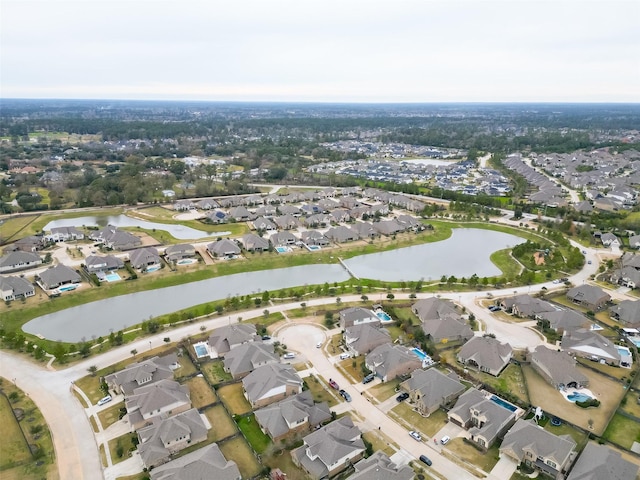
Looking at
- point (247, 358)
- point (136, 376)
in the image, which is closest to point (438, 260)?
point (247, 358)

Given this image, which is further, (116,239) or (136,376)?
(116,239)

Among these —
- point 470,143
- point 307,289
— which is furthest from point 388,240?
point 470,143

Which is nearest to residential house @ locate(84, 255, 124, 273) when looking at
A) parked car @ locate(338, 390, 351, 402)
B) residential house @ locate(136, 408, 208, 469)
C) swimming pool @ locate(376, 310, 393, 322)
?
residential house @ locate(136, 408, 208, 469)

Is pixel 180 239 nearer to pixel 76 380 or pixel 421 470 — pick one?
pixel 76 380

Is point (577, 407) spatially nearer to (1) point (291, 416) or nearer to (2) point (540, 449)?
(2) point (540, 449)

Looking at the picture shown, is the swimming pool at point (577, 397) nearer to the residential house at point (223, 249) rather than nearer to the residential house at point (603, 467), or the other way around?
the residential house at point (603, 467)

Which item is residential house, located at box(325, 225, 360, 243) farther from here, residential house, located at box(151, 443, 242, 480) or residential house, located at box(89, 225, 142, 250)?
residential house, located at box(151, 443, 242, 480)

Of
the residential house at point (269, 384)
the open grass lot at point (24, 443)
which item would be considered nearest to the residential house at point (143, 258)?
the open grass lot at point (24, 443)
